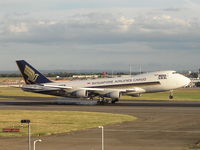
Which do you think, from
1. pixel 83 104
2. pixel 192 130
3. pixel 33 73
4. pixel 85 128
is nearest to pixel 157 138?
pixel 192 130

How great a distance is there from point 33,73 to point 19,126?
117 feet

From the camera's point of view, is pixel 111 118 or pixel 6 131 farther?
pixel 111 118

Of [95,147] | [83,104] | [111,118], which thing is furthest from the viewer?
[83,104]

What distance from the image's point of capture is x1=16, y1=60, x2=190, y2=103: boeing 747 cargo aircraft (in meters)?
73.3

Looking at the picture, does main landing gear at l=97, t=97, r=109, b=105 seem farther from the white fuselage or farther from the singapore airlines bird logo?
the singapore airlines bird logo

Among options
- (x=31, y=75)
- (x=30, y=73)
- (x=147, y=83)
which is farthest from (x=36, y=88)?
(x=147, y=83)

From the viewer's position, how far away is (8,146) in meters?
30.8

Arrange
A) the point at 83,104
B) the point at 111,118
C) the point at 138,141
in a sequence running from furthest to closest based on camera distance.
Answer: the point at 83,104 < the point at 111,118 < the point at 138,141

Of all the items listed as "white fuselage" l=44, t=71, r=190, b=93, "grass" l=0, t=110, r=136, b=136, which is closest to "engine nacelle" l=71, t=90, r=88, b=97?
"white fuselage" l=44, t=71, r=190, b=93

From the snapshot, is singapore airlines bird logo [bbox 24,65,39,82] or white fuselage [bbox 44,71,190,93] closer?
white fuselage [bbox 44,71,190,93]

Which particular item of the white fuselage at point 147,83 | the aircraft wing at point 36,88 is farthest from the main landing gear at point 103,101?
the aircraft wing at point 36,88

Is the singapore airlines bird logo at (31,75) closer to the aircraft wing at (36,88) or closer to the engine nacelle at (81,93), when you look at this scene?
the aircraft wing at (36,88)

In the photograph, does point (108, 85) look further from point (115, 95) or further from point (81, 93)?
point (81, 93)

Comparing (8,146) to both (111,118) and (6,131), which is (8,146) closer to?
(6,131)
